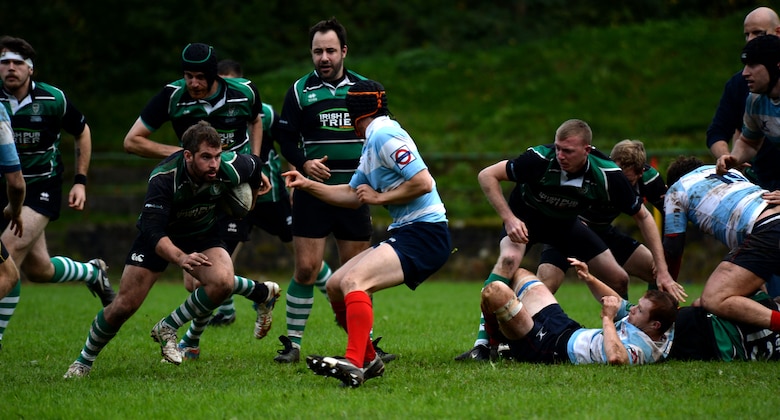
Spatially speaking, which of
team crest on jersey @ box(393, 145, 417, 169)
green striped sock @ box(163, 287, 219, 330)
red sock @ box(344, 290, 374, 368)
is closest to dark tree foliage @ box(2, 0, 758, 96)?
green striped sock @ box(163, 287, 219, 330)

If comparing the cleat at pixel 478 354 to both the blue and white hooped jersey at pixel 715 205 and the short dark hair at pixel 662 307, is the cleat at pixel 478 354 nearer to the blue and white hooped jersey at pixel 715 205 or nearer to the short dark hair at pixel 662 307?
the short dark hair at pixel 662 307

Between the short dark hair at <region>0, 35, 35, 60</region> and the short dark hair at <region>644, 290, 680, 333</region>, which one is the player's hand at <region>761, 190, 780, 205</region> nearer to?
the short dark hair at <region>644, 290, 680, 333</region>

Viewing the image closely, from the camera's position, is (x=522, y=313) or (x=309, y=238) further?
(x=309, y=238)

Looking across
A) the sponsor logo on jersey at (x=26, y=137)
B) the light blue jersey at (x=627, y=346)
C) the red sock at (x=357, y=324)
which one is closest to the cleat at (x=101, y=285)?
the sponsor logo on jersey at (x=26, y=137)

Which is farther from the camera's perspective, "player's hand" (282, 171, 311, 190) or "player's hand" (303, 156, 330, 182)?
"player's hand" (303, 156, 330, 182)

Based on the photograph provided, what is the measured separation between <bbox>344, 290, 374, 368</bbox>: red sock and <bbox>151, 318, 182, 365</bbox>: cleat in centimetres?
153

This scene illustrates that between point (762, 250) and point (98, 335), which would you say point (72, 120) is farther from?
point (762, 250)

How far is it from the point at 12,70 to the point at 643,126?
13426mm

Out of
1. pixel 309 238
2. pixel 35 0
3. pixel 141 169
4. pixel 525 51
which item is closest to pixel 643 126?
pixel 525 51

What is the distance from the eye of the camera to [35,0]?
22.3m

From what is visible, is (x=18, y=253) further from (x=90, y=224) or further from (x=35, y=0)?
(x=35, y=0)

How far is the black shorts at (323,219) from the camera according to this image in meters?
7.83

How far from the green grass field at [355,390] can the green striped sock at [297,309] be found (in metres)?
0.25

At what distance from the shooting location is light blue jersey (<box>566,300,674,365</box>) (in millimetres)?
6867
